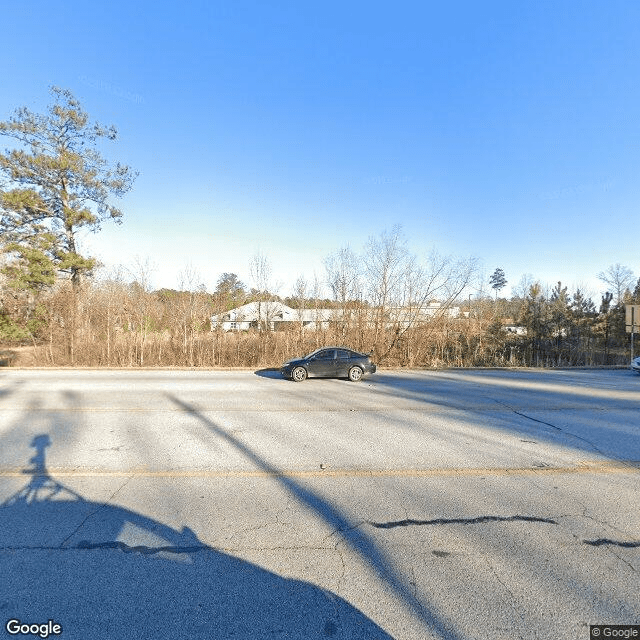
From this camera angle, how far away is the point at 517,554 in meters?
2.91

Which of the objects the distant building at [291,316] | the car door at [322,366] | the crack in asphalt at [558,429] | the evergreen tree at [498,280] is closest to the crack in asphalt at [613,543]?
the crack in asphalt at [558,429]

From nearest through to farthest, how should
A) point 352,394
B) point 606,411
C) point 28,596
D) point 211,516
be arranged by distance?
point 28,596, point 211,516, point 606,411, point 352,394

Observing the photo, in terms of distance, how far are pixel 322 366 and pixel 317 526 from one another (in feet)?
31.4

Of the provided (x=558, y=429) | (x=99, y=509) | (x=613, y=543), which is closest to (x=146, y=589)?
(x=99, y=509)

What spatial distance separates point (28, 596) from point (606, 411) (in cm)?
1088

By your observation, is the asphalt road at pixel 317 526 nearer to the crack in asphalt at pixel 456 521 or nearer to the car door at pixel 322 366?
the crack in asphalt at pixel 456 521

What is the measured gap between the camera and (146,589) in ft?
8.21

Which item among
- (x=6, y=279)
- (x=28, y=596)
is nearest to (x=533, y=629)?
(x=28, y=596)

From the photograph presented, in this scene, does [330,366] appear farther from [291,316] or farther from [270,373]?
[291,316]

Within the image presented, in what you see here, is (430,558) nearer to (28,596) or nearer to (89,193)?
(28,596)

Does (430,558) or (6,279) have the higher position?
(6,279)

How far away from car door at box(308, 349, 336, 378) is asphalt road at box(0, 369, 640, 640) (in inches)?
224

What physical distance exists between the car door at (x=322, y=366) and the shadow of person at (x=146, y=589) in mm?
9614

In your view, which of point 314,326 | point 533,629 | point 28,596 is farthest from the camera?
point 314,326
